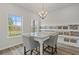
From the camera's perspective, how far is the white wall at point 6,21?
190cm

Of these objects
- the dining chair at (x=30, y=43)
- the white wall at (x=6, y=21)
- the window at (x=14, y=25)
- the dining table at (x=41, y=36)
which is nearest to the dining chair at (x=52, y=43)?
the dining table at (x=41, y=36)

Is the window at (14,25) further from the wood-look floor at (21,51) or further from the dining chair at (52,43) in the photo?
the dining chair at (52,43)

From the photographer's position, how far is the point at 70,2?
1.71 metres

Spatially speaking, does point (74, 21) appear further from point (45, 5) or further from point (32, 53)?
point (32, 53)

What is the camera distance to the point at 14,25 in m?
2.00

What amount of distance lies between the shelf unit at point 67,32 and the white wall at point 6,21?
36 cm

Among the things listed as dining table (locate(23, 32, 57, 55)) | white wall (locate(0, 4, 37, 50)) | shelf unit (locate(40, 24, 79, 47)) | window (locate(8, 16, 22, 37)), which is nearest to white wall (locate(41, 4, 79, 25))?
shelf unit (locate(40, 24, 79, 47))

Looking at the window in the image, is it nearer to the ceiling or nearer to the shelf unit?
the ceiling

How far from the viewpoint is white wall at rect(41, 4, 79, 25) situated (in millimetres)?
1938

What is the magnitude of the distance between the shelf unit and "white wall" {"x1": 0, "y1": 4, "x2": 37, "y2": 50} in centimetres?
36

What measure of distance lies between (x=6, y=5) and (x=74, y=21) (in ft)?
4.57
